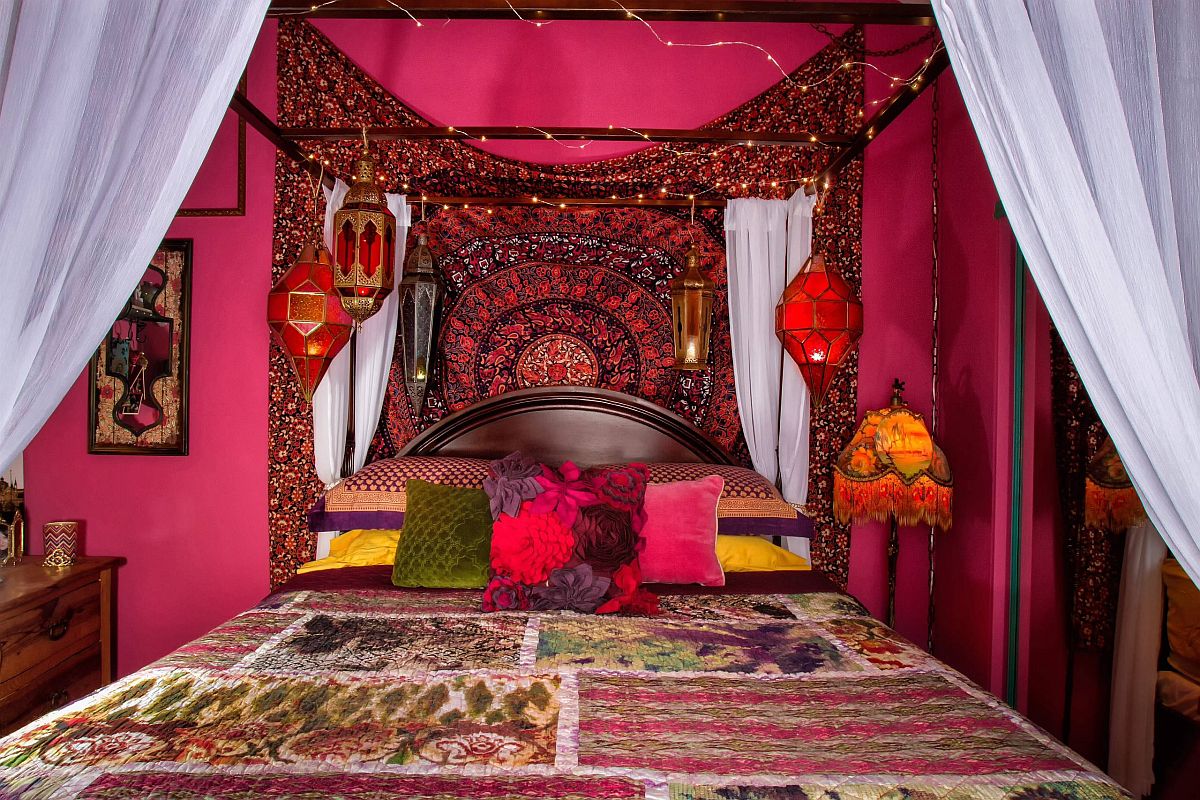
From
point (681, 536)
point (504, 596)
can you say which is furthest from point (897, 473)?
point (504, 596)

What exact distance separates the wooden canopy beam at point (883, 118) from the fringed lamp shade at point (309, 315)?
1.99 meters

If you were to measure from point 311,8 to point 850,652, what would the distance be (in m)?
2.18

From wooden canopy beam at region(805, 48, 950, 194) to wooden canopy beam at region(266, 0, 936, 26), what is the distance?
0.12 metres

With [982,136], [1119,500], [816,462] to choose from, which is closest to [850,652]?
[1119,500]

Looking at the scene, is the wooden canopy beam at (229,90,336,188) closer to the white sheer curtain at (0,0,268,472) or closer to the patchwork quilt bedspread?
the white sheer curtain at (0,0,268,472)

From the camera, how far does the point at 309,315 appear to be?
2.85 m

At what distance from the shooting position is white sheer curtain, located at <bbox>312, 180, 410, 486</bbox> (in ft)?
10.2

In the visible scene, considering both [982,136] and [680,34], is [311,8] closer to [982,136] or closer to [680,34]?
[982,136]

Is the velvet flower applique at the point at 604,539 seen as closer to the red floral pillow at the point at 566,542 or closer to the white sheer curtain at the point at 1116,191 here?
the red floral pillow at the point at 566,542

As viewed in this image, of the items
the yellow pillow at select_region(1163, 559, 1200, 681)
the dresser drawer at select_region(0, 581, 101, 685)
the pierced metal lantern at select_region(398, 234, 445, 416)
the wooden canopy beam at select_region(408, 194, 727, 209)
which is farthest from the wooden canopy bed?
the wooden canopy beam at select_region(408, 194, 727, 209)

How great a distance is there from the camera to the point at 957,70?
1.12 metres

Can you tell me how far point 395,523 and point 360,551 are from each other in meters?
0.18

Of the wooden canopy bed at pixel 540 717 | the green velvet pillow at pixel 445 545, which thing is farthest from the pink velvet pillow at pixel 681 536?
the green velvet pillow at pixel 445 545

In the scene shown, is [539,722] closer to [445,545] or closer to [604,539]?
[604,539]
